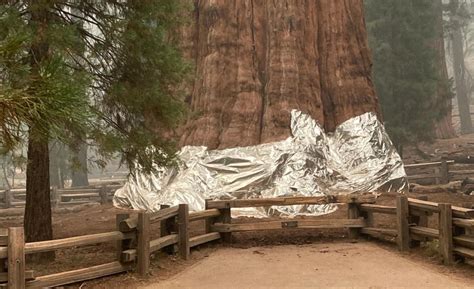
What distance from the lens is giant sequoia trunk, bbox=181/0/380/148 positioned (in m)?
15.4

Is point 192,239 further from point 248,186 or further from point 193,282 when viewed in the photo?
point 248,186

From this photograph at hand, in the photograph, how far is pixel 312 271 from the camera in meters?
8.60

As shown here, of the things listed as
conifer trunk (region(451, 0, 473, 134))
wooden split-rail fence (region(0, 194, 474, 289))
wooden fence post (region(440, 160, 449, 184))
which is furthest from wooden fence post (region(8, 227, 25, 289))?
conifer trunk (region(451, 0, 473, 134))

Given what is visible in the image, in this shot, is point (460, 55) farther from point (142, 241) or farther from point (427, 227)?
point (142, 241)

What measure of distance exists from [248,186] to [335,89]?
4520mm

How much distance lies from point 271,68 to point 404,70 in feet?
38.6

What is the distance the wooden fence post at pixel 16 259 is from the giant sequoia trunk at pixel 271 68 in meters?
9.20

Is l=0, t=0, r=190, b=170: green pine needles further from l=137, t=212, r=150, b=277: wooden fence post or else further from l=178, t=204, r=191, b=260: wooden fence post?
l=137, t=212, r=150, b=277: wooden fence post

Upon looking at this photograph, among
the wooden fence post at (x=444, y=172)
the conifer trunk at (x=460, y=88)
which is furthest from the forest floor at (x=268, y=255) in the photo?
the conifer trunk at (x=460, y=88)

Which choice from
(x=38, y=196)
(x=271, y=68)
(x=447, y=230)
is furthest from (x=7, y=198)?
(x=447, y=230)

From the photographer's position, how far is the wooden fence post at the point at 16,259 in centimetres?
620

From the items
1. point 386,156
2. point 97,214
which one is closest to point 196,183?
point 97,214

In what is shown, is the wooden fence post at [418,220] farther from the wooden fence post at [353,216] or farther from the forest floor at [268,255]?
the wooden fence post at [353,216]

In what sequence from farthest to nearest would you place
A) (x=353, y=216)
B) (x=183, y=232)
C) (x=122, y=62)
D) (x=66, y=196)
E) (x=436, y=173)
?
(x=66, y=196) → (x=436, y=173) → (x=353, y=216) → (x=183, y=232) → (x=122, y=62)
